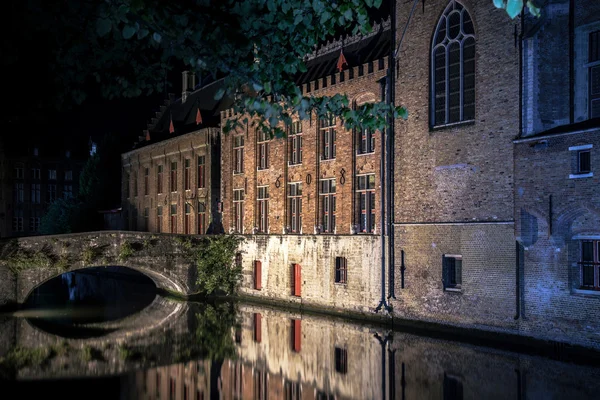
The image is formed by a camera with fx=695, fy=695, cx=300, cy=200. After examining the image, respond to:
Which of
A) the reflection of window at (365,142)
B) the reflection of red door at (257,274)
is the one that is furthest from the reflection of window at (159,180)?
the reflection of window at (365,142)

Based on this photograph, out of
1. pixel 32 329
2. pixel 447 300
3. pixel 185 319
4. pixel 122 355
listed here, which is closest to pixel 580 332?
pixel 447 300

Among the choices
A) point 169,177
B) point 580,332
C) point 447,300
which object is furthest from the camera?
point 169,177

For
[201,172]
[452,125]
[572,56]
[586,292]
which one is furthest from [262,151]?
[586,292]

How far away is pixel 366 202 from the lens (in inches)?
901

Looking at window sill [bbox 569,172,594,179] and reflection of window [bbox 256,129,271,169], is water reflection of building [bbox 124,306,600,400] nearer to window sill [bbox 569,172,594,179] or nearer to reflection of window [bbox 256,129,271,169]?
window sill [bbox 569,172,594,179]

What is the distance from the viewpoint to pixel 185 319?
78.9 ft

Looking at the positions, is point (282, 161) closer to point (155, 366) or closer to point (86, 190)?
point (155, 366)

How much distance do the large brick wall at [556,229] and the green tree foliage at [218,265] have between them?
1523 cm

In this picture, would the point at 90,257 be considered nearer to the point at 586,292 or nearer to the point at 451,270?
the point at 451,270

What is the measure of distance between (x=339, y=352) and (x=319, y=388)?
134 inches

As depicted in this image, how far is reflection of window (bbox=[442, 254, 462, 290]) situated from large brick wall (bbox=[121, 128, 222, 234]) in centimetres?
1497

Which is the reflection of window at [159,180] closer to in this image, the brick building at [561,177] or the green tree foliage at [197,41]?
the brick building at [561,177]

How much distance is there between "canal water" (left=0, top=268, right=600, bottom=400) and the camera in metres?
13.3

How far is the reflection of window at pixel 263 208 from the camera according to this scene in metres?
28.8
